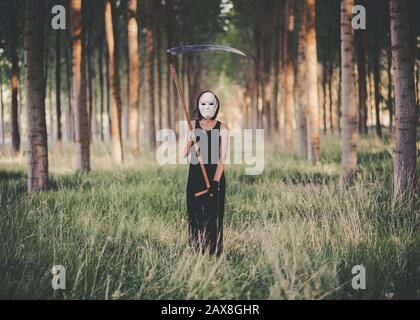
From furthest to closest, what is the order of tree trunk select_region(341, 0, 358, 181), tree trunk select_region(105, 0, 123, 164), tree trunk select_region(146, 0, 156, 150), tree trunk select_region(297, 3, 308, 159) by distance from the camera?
1. tree trunk select_region(146, 0, 156, 150)
2. tree trunk select_region(297, 3, 308, 159)
3. tree trunk select_region(105, 0, 123, 164)
4. tree trunk select_region(341, 0, 358, 181)

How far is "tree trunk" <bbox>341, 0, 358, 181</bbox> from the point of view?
311 inches

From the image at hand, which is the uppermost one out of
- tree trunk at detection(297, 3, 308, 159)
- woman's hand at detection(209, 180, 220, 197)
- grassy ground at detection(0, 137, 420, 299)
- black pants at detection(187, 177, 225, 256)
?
tree trunk at detection(297, 3, 308, 159)

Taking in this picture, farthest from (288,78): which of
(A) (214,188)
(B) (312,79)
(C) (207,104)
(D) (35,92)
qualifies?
(A) (214,188)

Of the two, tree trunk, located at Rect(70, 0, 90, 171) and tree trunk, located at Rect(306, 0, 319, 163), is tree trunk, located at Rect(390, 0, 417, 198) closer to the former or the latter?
tree trunk, located at Rect(306, 0, 319, 163)

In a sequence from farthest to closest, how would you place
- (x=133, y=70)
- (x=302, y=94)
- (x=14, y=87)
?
1. (x=14, y=87)
2. (x=133, y=70)
3. (x=302, y=94)

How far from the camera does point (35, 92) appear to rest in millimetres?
7250

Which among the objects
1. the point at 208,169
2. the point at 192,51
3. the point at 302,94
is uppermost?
the point at 302,94

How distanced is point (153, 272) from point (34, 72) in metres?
5.01

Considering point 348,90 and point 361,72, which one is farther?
point 361,72

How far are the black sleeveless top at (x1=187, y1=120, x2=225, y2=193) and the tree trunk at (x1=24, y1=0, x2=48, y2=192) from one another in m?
4.30

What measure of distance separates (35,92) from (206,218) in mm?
4648

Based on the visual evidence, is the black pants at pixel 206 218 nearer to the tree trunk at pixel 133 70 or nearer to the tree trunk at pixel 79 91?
the tree trunk at pixel 79 91

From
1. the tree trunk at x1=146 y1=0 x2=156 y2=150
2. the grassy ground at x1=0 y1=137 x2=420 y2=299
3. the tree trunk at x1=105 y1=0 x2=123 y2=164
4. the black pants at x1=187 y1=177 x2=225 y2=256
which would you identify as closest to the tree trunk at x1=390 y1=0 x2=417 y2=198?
the grassy ground at x1=0 y1=137 x2=420 y2=299

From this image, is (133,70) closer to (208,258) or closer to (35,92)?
(35,92)
